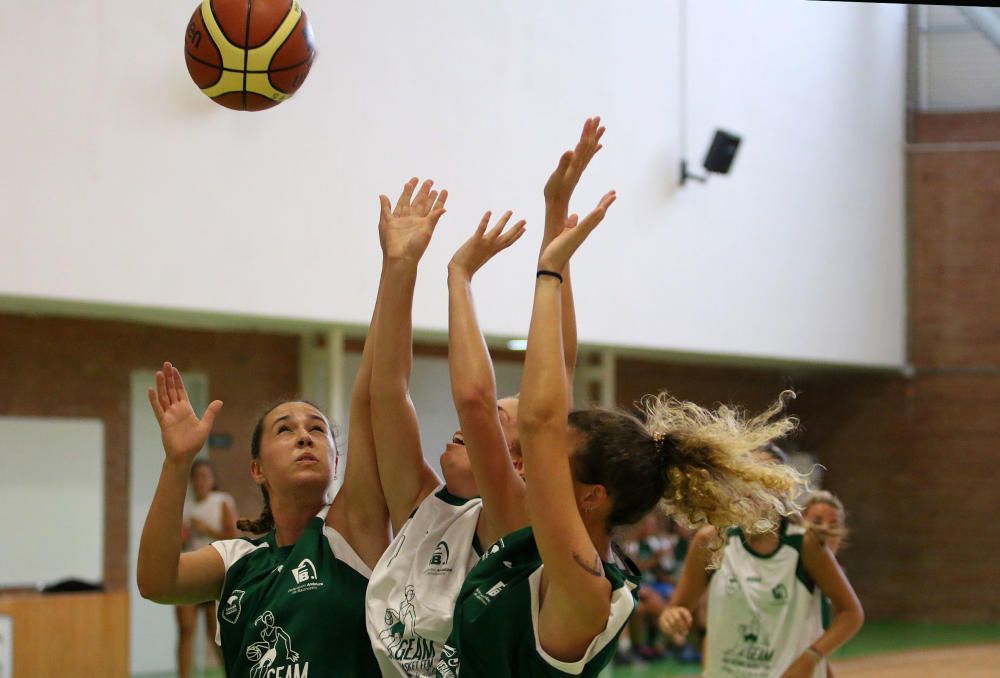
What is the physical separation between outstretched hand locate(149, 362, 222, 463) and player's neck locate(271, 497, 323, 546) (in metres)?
0.26

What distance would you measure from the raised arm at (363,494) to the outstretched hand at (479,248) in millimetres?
293

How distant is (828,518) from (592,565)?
9.15 feet

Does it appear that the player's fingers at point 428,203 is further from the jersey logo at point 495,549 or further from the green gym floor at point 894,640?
the green gym floor at point 894,640

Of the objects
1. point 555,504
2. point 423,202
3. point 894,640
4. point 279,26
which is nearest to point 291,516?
point 423,202

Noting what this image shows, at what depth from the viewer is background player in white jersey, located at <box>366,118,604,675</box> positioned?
93.7 inches

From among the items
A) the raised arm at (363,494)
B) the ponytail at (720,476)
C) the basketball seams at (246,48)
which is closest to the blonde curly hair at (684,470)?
the ponytail at (720,476)

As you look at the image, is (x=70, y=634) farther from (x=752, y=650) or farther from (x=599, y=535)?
(x=599, y=535)

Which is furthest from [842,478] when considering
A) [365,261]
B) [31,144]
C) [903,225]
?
[31,144]

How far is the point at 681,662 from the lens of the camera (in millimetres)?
9672

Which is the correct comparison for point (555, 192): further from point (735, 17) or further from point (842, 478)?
point (842, 478)

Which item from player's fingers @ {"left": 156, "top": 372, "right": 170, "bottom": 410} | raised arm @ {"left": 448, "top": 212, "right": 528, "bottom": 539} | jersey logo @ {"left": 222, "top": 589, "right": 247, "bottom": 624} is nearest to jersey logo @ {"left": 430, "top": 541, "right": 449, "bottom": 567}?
raised arm @ {"left": 448, "top": 212, "right": 528, "bottom": 539}

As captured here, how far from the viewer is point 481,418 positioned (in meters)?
2.34

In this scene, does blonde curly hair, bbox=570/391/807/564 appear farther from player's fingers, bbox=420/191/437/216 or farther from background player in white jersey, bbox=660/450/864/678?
background player in white jersey, bbox=660/450/864/678

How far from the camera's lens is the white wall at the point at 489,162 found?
23.8 feet
